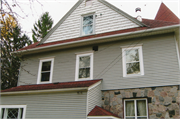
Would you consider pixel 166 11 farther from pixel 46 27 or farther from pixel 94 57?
pixel 46 27

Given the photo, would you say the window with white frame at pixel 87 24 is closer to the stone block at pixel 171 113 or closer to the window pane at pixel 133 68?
the window pane at pixel 133 68

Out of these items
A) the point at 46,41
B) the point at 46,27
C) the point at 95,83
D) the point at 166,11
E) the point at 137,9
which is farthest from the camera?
the point at 46,27

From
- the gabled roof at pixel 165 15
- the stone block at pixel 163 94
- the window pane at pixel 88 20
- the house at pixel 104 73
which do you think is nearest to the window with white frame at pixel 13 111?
the house at pixel 104 73

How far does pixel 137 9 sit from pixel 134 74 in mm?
4456

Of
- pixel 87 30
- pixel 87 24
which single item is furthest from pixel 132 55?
pixel 87 24

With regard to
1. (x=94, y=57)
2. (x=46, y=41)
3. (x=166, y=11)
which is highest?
(x=166, y=11)

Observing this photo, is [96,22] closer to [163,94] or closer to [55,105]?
[55,105]

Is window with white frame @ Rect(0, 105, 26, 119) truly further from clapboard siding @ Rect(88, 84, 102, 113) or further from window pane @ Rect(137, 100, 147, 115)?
window pane @ Rect(137, 100, 147, 115)

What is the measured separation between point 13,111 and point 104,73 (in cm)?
507

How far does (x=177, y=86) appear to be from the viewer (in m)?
7.37

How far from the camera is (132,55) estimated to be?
28.7ft

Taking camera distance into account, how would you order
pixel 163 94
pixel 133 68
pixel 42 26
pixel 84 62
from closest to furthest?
pixel 163 94 < pixel 133 68 < pixel 84 62 < pixel 42 26

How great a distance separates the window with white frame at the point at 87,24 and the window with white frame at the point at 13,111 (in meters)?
5.33

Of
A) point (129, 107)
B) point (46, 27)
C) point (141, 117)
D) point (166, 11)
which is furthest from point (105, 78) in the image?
point (46, 27)
